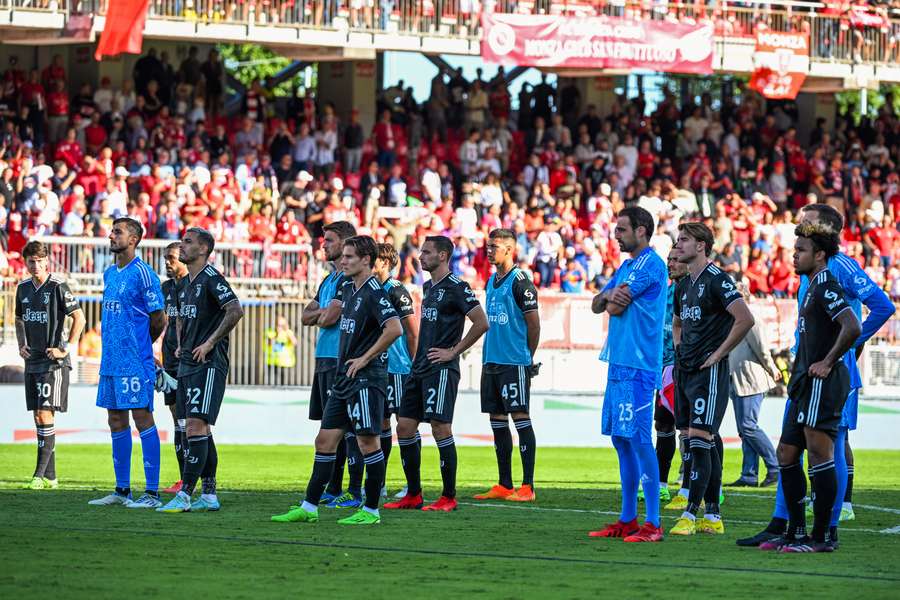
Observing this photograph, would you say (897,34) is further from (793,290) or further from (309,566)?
(309,566)

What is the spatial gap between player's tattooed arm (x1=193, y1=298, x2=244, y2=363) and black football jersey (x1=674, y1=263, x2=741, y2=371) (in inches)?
129

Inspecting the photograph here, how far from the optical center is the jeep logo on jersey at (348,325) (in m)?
11.1

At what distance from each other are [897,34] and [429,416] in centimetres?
2532

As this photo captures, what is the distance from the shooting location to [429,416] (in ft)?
41.6

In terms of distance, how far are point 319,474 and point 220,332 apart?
1.43 meters

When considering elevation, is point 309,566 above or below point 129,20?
below

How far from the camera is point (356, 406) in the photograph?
1103 cm

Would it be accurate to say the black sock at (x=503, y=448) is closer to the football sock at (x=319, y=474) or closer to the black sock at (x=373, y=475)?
the black sock at (x=373, y=475)

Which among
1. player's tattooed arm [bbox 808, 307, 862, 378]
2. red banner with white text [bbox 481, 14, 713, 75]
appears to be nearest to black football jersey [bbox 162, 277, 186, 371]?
player's tattooed arm [bbox 808, 307, 862, 378]

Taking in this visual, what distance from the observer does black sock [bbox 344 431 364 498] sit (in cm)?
1262

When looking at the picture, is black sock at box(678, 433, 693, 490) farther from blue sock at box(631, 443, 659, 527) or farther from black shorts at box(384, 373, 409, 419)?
black shorts at box(384, 373, 409, 419)

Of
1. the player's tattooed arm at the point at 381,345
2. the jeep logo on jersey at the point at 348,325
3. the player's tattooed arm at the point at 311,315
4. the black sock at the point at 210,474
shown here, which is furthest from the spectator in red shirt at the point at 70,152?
the player's tattooed arm at the point at 381,345

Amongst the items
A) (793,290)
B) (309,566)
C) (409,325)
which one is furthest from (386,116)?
(309,566)

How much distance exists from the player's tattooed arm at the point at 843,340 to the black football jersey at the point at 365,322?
3.00 metres
